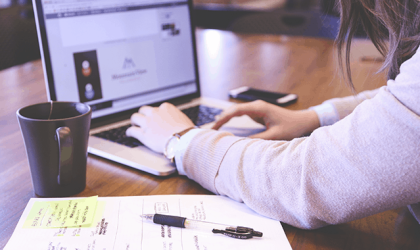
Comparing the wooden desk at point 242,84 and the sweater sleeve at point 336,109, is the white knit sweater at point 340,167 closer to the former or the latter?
the wooden desk at point 242,84

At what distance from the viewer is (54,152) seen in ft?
1.71

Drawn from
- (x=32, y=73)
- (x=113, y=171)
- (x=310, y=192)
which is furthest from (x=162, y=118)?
(x=32, y=73)

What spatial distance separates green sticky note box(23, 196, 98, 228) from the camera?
18.4 inches

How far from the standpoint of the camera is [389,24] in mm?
523

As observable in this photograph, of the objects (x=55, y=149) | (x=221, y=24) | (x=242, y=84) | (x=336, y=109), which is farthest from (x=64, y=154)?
(x=221, y=24)

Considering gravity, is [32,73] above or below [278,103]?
above

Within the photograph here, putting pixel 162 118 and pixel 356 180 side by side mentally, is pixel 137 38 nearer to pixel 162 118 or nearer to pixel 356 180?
pixel 162 118

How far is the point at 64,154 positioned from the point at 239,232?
0.27m

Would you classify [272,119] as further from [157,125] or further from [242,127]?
[157,125]

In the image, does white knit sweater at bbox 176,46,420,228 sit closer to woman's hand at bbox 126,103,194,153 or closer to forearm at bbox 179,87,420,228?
forearm at bbox 179,87,420,228

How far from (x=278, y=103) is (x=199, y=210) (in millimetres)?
600

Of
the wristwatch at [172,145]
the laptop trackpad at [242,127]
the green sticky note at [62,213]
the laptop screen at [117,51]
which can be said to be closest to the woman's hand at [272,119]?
the laptop trackpad at [242,127]

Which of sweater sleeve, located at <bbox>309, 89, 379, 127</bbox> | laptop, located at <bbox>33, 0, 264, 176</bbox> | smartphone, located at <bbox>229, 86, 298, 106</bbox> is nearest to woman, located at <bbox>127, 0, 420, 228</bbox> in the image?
laptop, located at <bbox>33, 0, 264, 176</bbox>

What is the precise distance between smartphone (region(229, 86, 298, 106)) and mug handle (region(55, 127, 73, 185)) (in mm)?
664
